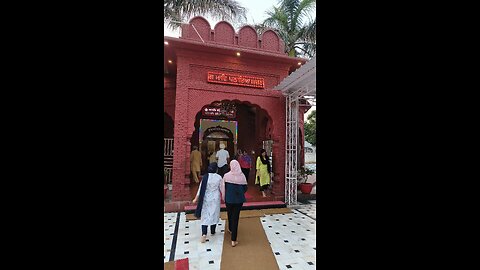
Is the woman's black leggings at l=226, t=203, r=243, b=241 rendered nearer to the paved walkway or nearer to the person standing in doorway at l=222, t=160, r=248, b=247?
the person standing in doorway at l=222, t=160, r=248, b=247

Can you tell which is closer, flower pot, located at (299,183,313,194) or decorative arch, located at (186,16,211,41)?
decorative arch, located at (186,16,211,41)

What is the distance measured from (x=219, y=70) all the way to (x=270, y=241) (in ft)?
16.1

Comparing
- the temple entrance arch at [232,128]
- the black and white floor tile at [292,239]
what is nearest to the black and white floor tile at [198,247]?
the black and white floor tile at [292,239]

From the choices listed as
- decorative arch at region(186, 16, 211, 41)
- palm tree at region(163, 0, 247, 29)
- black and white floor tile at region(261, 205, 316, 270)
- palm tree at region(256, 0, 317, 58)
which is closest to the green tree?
palm tree at region(256, 0, 317, 58)

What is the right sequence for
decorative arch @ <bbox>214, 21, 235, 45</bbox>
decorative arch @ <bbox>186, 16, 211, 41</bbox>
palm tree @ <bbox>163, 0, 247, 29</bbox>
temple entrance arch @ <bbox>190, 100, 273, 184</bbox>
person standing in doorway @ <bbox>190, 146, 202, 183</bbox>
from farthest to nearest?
1. temple entrance arch @ <bbox>190, 100, 273, 184</bbox>
2. palm tree @ <bbox>163, 0, 247, 29</bbox>
3. person standing in doorway @ <bbox>190, 146, 202, 183</bbox>
4. decorative arch @ <bbox>214, 21, 235, 45</bbox>
5. decorative arch @ <bbox>186, 16, 211, 41</bbox>

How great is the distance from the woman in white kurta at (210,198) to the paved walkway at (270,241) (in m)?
0.36

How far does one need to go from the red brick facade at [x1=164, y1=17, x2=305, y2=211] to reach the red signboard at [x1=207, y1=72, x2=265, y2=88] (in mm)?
124

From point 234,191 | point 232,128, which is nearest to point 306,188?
point 232,128

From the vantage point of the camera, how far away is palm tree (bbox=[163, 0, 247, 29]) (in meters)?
10.3

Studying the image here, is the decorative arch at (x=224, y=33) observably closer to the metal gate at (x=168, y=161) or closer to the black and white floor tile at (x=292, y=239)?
the metal gate at (x=168, y=161)
